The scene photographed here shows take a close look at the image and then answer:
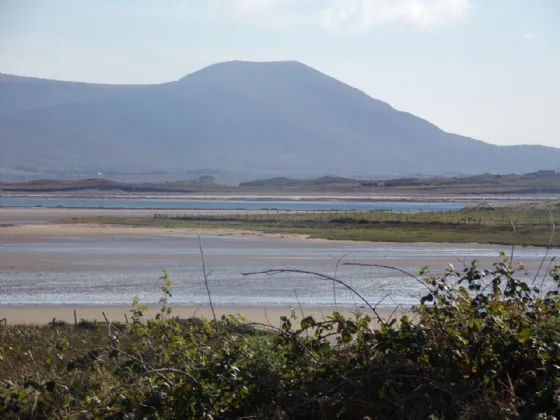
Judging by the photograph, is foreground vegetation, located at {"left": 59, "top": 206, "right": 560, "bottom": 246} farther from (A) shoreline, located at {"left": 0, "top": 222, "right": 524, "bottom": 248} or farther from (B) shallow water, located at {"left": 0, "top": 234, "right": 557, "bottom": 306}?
(B) shallow water, located at {"left": 0, "top": 234, "right": 557, "bottom": 306}

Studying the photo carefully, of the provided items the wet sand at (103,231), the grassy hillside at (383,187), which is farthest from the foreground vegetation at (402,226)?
the grassy hillside at (383,187)

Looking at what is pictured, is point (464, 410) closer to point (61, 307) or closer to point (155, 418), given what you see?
point (155, 418)

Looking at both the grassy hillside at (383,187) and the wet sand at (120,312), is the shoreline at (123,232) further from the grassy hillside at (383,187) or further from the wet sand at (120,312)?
the grassy hillside at (383,187)

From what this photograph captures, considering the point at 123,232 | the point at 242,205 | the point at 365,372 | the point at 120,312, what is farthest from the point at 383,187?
the point at 365,372

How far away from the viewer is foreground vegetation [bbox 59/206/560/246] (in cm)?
3806

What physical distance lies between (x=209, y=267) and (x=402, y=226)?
21990mm

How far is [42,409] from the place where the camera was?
6352 mm

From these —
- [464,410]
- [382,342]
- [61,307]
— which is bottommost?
[61,307]

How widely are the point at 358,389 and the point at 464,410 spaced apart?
690 millimetres

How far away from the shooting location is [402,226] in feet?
151

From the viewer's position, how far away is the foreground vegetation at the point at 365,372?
5180 mm

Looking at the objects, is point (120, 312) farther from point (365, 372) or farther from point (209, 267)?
point (365, 372)

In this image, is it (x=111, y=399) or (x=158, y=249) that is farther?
(x=158, y=249)

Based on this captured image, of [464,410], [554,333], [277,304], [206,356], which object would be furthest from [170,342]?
[277,304]
